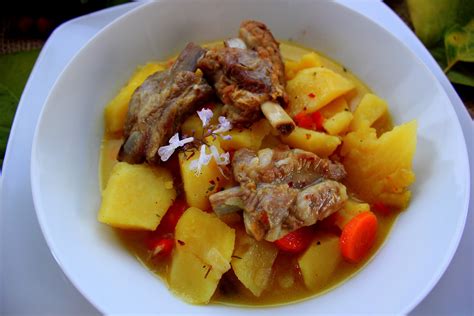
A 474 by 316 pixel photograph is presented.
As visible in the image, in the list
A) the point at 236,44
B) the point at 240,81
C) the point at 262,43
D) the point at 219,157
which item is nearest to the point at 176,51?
the point at 236,44

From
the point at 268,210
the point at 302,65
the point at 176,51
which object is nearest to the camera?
the point at 268,210

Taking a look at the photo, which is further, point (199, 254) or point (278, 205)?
point (199, 254)

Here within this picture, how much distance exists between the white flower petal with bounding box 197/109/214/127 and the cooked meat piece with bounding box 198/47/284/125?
0.39ft

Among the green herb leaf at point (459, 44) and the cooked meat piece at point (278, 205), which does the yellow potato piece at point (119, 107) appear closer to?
the cooked meat piece at point (278, 205)

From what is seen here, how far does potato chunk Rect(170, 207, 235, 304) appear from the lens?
100 inches

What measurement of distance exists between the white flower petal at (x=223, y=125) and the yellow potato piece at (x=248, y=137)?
0.16 feet

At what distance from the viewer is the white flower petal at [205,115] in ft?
9.15

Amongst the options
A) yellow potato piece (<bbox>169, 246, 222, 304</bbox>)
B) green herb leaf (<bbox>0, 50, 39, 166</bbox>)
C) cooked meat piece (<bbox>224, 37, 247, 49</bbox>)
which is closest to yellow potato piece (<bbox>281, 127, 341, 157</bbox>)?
cooked meat piece (<bbox>224, 37, 247, 49</bbox>)

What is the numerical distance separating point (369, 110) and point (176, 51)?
1365mm

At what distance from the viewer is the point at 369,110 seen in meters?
3.13

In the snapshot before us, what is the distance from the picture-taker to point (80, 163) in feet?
10.0

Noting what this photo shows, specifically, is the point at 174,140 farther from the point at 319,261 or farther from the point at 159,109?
the point at 319,261

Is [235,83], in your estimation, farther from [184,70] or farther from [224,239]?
[224,239]

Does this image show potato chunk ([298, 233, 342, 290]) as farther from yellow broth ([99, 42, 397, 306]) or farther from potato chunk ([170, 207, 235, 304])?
potato chunk ([170, 207, 235, 304])
